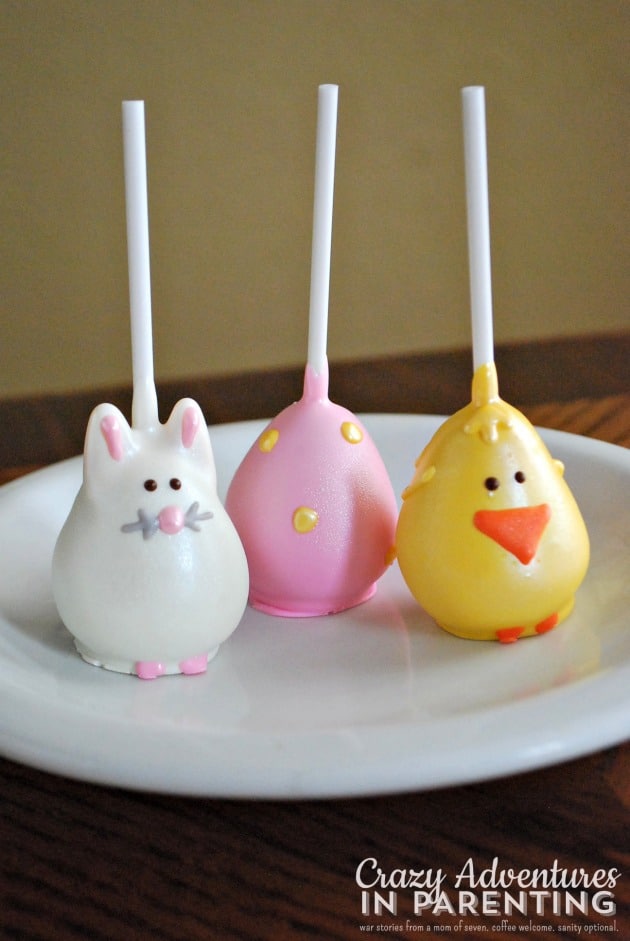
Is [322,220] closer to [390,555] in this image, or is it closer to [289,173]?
[390,555]

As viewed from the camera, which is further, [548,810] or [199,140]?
[199,140]

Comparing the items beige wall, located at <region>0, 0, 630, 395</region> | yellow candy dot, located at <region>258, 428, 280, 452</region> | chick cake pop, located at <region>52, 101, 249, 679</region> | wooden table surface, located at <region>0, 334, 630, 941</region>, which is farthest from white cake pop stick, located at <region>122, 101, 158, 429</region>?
beige wall, located at <region>0, 0, 630, 395</region>

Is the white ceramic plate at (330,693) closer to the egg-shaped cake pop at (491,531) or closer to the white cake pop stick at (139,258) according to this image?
the egg-shaped cake pop at (491,531)

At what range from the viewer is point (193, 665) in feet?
2.18

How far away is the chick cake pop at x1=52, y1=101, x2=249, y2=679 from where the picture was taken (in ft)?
2.10

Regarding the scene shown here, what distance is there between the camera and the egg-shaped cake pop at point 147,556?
0.64 meters

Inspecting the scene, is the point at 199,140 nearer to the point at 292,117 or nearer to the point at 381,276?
the point at 292,117

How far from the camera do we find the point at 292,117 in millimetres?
1887

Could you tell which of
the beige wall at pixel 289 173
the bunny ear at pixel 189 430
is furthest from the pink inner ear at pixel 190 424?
the beige wall at pixel 289 173

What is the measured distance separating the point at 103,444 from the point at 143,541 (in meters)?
0.06

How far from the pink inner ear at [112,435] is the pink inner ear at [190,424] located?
0.04m

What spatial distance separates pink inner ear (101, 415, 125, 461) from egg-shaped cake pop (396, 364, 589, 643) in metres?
0.18

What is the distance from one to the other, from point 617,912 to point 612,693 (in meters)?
0.11

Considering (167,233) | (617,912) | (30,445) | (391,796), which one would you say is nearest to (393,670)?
(391,796)
